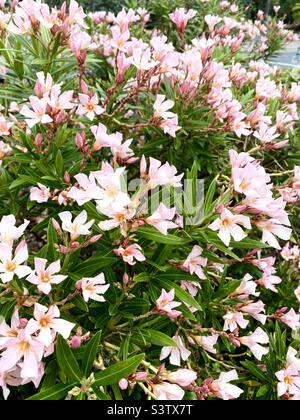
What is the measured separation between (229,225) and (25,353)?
719 millimetres

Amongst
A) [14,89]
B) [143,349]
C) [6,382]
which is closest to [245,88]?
[14,89]

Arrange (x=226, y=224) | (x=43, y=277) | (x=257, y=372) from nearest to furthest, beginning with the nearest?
(x=43, y=277), (x=226, y=224), (x=257, y=372)

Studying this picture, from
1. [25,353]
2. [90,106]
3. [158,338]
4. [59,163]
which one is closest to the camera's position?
[25,353]

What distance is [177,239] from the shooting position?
1363 mm

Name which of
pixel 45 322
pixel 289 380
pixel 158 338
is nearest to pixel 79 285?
pixel 45 322

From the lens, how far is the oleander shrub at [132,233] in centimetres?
123

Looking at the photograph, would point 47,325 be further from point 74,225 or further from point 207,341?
point 207,341

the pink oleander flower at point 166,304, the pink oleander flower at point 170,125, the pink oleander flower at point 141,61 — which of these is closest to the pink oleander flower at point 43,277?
the pink oleander flower at point 166,304

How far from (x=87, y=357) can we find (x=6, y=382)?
26 cm

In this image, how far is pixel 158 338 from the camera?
141 cm

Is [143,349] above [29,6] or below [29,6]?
below

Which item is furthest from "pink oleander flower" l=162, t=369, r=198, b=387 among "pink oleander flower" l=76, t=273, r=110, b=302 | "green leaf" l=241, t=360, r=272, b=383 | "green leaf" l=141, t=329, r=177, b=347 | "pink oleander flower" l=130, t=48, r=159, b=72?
"pink oleander flower" l=130, t=48, r=159, b=72
